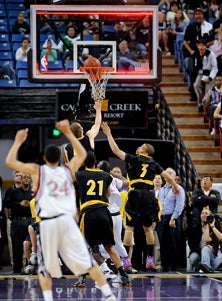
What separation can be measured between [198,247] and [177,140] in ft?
13.6

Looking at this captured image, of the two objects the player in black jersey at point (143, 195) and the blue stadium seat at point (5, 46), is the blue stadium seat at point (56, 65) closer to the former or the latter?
the blue stadium seat at point (5, 46)

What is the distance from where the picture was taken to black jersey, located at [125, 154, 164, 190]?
15.6 metres

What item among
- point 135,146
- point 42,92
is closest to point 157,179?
point 135,146

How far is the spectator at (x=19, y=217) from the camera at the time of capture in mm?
18109

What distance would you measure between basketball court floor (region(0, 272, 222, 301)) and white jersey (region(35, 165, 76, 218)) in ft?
8.09

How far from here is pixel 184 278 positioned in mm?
15773

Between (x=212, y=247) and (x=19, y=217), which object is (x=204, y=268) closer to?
(x=212, y=247)

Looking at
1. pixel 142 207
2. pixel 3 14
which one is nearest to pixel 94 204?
pixel 142 207

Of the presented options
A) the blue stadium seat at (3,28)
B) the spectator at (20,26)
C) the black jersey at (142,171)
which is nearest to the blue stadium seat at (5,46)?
the spectator at (20,26)

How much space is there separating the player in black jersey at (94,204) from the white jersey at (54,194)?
8.81 ft

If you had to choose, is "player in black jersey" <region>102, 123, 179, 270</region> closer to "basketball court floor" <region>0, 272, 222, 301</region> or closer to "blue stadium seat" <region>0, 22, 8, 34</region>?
"basketball court floor" <region>0, 272, 222, 301</region>

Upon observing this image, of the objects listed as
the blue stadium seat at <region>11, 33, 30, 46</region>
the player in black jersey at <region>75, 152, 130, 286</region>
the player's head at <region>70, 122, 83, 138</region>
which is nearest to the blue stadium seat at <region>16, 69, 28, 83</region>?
the blue stadium seat at <region>11, 33, 30, 46</region>

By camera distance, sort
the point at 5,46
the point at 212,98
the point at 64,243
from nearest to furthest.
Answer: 1. the point at 64,243
2. the point at 212,98
3. the point at 5,46

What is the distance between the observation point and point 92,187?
1374cm
